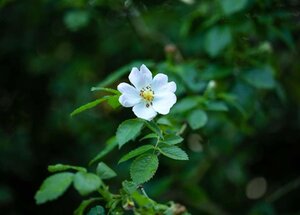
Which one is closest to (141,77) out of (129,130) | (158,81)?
(158,81)

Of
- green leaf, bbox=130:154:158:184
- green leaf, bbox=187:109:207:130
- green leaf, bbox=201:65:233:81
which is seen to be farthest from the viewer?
green leaf, bbox=201:65:233:81

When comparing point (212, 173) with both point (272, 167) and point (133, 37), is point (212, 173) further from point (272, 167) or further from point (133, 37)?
point (133, 37)

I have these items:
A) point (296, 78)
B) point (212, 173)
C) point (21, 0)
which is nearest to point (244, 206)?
point (212, 173)

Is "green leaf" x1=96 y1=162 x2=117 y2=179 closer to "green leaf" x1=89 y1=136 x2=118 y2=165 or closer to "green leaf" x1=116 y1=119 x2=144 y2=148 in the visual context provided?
"green leaf" x1=89 y1=136 x2=118 y2=165

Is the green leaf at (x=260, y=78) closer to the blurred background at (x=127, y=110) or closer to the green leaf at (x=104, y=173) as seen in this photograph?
the blurred background at (x=127, y=110)

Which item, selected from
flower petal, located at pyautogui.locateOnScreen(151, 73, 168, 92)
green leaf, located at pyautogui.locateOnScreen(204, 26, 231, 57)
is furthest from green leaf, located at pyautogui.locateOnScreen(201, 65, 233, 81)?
flower petal, located at pyautogui.locateOnScreen(151, 73, 168, 92)

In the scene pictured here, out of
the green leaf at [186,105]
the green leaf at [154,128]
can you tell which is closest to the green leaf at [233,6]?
the green leaf at [186,105]

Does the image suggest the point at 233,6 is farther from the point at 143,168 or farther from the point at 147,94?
the point at 143,168
